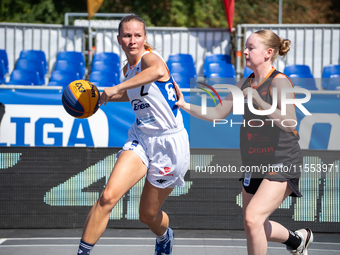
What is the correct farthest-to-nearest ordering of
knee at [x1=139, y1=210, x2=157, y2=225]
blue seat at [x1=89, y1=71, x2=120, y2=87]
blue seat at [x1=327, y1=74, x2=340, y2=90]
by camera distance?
blue seat at [x1=89, y1=71, x2=120, y2=87]
blue seat at [x1=327, y1=74, x2=340, y2=90]
knee at [x1=139, y1=210, x2=157, y2=225]

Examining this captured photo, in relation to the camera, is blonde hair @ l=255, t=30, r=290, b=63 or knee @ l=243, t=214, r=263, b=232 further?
blonde hair @ l=255, t=30, r=290, b=63

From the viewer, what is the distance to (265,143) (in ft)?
10.8

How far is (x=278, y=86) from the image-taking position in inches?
125

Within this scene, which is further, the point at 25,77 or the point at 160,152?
the point at 25,77

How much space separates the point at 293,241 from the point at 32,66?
9148 mm

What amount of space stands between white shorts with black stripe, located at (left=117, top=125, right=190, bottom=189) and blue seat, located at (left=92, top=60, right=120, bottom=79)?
746 cm

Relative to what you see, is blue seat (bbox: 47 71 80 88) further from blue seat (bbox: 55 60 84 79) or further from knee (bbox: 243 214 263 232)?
knee (bbox: 243 214 263 232)

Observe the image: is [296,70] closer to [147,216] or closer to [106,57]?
[106,57]

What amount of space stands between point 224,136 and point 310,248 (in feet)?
7.63

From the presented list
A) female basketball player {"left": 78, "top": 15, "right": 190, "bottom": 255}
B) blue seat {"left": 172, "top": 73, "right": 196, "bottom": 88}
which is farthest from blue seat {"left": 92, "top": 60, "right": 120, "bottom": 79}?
female basketball player {"left": 78, "top": 15, "right": 190, "bottom": 255}

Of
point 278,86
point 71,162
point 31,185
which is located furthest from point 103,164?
point 278,86

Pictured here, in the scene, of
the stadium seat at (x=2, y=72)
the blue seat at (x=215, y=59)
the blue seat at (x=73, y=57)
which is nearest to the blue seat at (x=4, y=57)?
the stadium seat at (x=2, y=72)

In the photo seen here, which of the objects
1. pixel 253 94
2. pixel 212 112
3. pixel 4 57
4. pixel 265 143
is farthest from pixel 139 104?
pixel 4 57

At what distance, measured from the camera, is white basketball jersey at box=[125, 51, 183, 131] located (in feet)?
11.6
